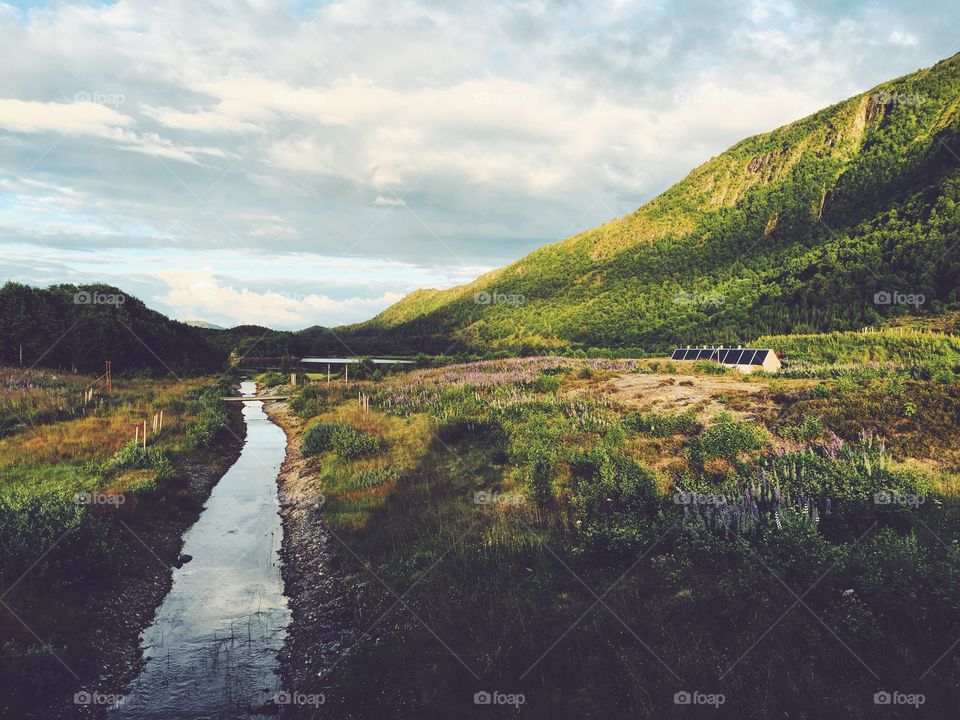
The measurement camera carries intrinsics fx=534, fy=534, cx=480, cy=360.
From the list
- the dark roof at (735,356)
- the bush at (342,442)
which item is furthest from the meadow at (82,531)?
the dark roof at (735,356)

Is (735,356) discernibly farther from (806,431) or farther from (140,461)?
(140,461)

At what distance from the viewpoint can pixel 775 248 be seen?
9288cm

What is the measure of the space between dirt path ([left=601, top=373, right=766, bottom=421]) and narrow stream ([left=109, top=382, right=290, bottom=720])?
1432 centimetres

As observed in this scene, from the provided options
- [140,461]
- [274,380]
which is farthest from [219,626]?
[274,380]

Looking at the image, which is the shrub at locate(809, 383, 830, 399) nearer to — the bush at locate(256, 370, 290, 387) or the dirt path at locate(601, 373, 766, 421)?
the dirt path at locate(601, 373, 766, 421)

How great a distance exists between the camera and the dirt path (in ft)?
63.9

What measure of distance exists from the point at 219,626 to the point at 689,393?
19.1 metres

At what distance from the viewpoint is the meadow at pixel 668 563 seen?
6.66 meters

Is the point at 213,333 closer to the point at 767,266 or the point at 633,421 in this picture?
the point at 767,266

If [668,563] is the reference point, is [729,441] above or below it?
above

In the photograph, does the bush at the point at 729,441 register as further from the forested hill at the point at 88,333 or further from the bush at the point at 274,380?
the forested hill at the point at 88,333

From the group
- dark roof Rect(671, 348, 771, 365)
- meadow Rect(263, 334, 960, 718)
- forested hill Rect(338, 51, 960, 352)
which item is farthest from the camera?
forested hill Rect(338, 51, 960, 352)

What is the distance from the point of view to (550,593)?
923cm

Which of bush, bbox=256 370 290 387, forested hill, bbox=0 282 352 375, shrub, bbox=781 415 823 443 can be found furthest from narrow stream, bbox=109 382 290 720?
forested hill, bbox=0 282 352 375
